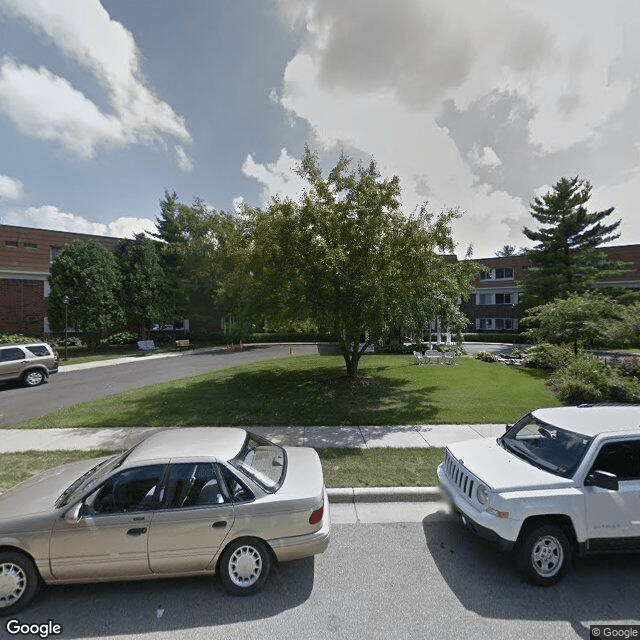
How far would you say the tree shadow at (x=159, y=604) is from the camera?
3.01 meters

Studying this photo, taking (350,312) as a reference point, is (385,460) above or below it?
below

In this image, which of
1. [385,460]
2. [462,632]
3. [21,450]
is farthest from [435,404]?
[21,450]

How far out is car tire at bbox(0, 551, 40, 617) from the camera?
3.16 meters

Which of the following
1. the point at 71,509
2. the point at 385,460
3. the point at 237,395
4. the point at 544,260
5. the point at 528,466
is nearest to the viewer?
the point at 71,509

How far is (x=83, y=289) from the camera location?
81.3 ft

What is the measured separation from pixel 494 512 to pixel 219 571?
2803 mm

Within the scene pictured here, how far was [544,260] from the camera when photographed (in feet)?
99.0

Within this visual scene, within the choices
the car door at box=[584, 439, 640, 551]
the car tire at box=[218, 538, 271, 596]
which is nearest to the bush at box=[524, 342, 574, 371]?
the car door at box=[584, 439, 640, 551]

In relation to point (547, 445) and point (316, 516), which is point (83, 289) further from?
point (547, 445)

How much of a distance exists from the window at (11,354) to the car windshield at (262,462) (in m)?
14.5

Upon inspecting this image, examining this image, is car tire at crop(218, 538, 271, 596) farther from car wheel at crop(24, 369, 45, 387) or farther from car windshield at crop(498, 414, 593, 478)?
car wheel at crop(24, 369, 45, 387)

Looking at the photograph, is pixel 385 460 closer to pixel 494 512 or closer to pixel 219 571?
pixel 494 512

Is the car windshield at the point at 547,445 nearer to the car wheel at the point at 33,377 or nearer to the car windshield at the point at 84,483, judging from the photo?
the car windshield at the point at 84,483

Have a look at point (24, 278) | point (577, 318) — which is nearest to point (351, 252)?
point (577, 318)
